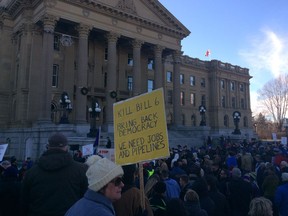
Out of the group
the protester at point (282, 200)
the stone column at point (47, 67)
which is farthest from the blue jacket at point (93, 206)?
the stone column at point (47, 67)

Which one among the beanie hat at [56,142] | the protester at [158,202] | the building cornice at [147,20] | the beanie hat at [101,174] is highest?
the building cornice at [147,20]

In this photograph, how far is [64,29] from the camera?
114ft

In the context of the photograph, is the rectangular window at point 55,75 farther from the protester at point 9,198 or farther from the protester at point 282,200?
the protester at point 282,200

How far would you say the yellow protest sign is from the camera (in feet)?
13.9

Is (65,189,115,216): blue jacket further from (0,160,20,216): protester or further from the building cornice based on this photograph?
the building cornice

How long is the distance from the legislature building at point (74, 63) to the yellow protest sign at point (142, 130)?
19.8 m

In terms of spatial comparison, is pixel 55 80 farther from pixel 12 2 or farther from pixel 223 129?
pixel 223 129

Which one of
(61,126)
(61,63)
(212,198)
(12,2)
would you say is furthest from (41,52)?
(212,198)

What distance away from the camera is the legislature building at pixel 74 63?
94.7 ft

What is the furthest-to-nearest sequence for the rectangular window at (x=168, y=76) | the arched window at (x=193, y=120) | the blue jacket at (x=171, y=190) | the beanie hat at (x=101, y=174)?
the arched window at (x=193, y=120), the rectangular window at (x=168, y=76), the blue jacket at (x=171, y=190), the beanie hat at (x=101, y=174)

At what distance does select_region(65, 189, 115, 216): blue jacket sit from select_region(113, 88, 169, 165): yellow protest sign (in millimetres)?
1801

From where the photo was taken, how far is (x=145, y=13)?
125 feet

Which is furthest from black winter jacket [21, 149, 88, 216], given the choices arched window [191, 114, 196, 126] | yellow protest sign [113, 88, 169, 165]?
arched window [191, 114, 196, 126]

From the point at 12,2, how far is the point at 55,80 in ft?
32.0
